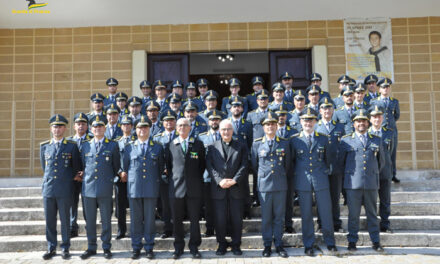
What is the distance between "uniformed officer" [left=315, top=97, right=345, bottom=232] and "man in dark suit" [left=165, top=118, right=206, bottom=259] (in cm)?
178

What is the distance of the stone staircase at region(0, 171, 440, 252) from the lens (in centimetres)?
570

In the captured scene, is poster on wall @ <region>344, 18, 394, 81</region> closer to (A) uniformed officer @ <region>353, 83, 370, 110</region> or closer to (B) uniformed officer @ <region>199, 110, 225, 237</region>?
(A) uniformed officer @ <region>353, 83, 370, 110</region>

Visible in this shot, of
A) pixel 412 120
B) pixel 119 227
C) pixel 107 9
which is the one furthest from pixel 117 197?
pixel 412 120

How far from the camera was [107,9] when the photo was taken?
912cm

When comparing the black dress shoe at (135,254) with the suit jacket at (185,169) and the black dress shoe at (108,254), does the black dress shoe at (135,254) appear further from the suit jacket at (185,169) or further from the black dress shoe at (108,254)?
the suit jacket at (185,169)

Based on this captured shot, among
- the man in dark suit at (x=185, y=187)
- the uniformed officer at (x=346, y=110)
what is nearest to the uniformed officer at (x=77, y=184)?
the man in dark suit at (x=185, y=187)

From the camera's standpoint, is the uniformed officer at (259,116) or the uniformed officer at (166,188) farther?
the uniformed officer at (259,116)

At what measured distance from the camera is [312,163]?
5395mm

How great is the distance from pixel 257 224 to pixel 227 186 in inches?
44.9

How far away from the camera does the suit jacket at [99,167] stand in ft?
17.8

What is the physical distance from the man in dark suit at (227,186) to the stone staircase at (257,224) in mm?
401

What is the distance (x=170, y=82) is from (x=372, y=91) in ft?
15.6

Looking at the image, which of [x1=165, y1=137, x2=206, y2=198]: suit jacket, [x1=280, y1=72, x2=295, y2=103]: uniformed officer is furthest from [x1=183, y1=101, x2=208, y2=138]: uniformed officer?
[x1=280, y1=72, x2=295, y2=103]: uniformed officer

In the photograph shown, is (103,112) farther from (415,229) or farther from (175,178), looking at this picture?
(415,229)
